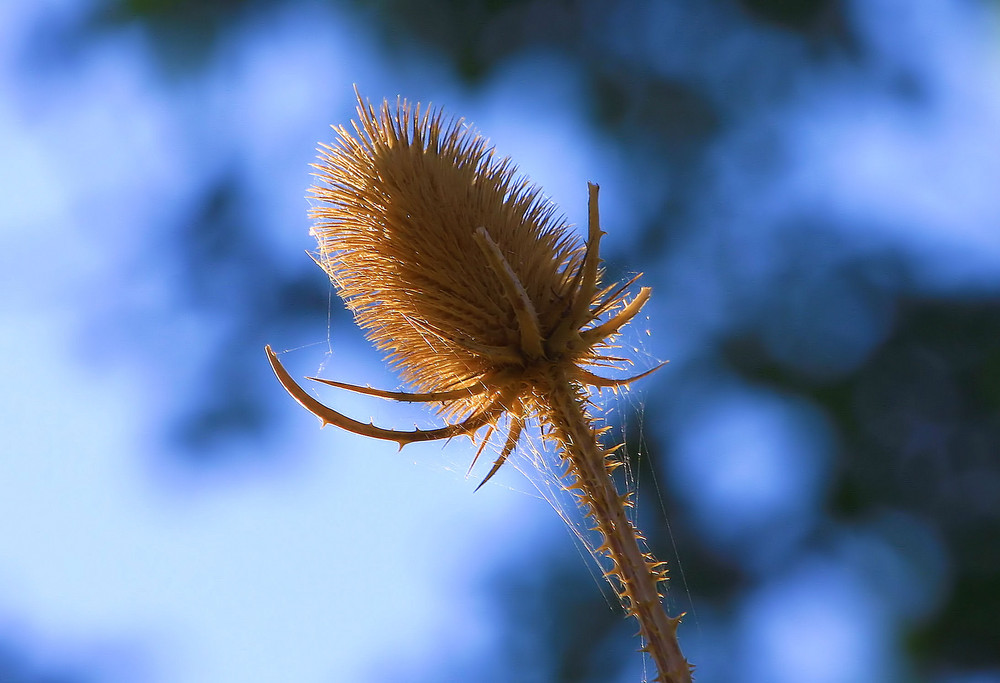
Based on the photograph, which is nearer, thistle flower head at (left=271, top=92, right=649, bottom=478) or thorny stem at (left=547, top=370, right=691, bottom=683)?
thorny stem at (left=547, top=370, right=691, bottom=683)

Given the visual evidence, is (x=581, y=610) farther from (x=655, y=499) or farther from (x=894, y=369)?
(x=894, y=369)

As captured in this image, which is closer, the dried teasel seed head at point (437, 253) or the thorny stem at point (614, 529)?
the thorny stem at point (614, 529)

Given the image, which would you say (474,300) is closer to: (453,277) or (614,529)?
(453,277)

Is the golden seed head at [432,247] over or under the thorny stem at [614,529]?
over

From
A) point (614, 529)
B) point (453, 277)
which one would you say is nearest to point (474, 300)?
point (453, 277)

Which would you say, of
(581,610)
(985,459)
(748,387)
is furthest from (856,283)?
(581,610)

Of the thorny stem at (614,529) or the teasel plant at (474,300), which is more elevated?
the teasel plant at (474,300)
